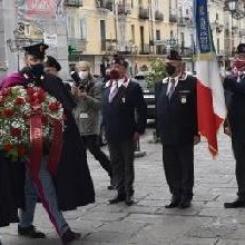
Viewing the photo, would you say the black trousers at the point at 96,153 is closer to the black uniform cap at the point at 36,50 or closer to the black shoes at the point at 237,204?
the black shoes at the point at 237,204

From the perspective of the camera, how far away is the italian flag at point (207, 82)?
293 inches

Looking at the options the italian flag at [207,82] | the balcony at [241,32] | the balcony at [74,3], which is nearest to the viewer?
the italian flag at [207,82]

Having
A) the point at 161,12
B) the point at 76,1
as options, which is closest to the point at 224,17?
the point at 161,12

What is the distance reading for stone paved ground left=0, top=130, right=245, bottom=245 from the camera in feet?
21.7

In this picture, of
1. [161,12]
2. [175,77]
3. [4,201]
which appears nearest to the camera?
Answer: [4,201]

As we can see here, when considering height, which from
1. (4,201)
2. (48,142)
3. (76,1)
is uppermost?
(76,1)

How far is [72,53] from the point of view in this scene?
166ft

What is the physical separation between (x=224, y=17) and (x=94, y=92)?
81.0 m

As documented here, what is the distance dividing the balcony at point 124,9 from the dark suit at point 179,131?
5287 cm

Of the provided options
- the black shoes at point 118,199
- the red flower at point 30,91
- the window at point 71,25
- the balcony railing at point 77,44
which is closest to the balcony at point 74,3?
the window at point 71,25

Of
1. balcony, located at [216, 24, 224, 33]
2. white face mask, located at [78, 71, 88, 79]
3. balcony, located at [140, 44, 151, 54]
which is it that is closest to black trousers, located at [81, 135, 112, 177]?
white face mask, located at [78, 71, 88, 79]

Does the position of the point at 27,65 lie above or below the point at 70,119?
above

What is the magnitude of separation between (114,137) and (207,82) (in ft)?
4.59

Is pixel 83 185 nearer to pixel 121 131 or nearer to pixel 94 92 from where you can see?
pixel 121 131
